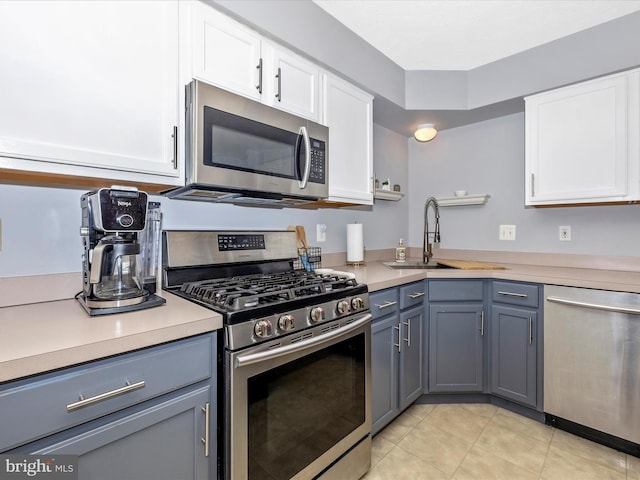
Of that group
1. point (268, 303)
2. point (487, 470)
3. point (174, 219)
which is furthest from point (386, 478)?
point (174, 219)

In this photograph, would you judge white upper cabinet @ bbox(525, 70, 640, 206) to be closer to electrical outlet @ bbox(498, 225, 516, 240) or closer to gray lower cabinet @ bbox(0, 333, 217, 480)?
electrical outlet @ bbox(498, 225, 516, 240)

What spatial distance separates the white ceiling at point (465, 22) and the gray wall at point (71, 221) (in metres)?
0.80

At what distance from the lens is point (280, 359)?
1171 mm

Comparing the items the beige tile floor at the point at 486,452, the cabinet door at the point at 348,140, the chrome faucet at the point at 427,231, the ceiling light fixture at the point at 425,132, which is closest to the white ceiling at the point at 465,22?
the cabinet door at the point at 348,140

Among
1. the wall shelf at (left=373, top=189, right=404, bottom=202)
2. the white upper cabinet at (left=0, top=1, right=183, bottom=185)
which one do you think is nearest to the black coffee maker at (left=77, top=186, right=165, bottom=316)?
the white upper cabinet at (left=0, top=1, right=183, bottom=185)

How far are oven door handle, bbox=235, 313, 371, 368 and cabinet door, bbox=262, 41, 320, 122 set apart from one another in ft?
3.68

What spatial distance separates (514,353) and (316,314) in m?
1.50

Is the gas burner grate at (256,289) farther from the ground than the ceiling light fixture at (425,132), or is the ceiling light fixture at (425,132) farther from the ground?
the ceiling light fixture at (425,132)

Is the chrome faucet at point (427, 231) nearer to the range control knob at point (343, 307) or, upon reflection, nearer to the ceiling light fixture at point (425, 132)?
the ceiling light fixture at point (425, 132)

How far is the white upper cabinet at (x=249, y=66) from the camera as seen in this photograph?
1361 millimetres

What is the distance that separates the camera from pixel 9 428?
0.71 m

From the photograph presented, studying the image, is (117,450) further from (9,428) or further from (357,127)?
(357,127)

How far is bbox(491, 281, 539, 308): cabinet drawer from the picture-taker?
1.95 metres

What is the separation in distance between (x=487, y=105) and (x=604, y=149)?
0.80 m
